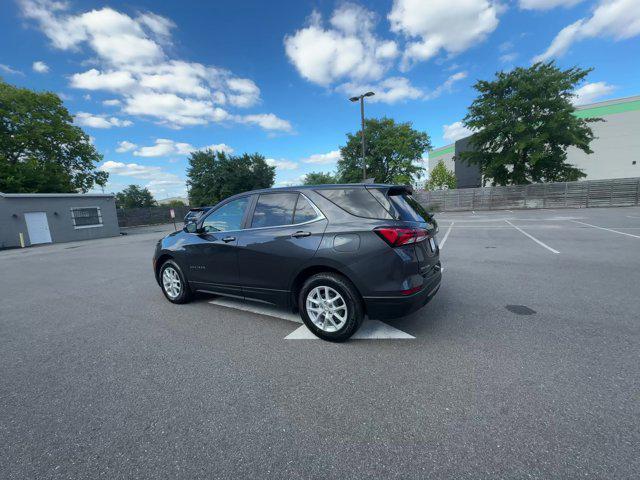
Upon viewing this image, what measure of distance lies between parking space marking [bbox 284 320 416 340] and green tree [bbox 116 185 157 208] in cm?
8334

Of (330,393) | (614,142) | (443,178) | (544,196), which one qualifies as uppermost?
(614,142)

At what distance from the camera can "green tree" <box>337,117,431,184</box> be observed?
42594 millimetres

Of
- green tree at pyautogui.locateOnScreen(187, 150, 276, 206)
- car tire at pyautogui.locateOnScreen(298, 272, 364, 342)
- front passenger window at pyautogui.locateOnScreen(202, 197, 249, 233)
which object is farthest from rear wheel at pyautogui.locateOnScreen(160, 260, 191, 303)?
green tree at pyautogui.locateOnScreen(187, 150, 276, 206)

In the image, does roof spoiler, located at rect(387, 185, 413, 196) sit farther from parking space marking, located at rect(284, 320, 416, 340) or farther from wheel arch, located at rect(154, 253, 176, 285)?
wheel arch, located at rect(154, 253, 176, 285)

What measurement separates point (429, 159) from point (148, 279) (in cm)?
7010

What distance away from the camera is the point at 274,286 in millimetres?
3475

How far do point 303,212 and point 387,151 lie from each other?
1723 inches

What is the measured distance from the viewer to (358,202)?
3131 millimetres

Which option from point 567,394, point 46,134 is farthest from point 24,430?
point 46,134

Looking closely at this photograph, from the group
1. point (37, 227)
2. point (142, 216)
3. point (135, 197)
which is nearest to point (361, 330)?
point (37, 227)

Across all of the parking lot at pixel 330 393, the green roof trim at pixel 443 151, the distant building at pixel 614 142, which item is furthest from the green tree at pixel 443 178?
the parking lot at pixel 330 393

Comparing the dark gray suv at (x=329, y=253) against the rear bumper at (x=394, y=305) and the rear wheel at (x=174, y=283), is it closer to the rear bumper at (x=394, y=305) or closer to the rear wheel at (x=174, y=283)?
the rear bumper at (x=394, y=305)

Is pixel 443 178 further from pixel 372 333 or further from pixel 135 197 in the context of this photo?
pixel 135 197

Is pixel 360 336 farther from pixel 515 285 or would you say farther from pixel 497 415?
pixel 515 285
